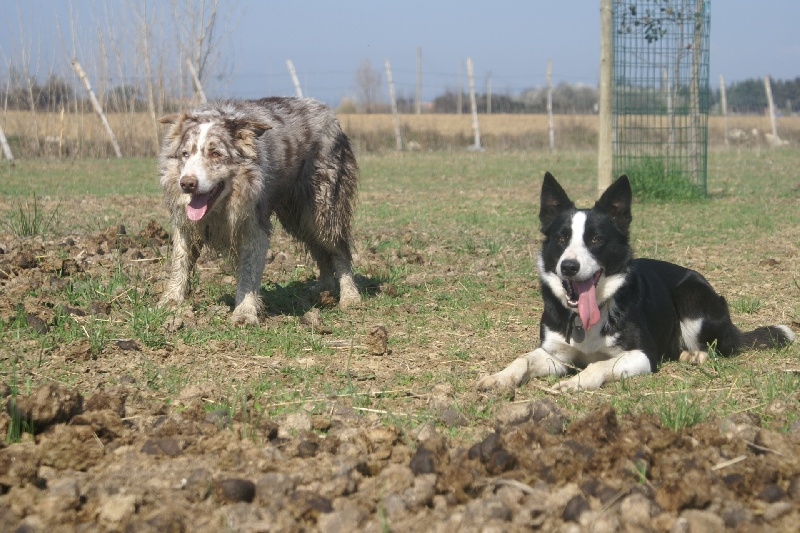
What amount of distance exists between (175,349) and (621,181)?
292 cm

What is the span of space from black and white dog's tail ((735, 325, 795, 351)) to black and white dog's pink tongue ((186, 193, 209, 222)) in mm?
3686

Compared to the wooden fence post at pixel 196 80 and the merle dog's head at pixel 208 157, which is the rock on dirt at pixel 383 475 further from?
the wooden fence post at pixel 196 80

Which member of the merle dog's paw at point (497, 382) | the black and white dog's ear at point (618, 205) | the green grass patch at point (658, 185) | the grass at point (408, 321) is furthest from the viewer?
the green grass patch at point (658, 185)

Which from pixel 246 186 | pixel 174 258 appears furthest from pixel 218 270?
pixel 246 186

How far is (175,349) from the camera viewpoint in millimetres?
5461

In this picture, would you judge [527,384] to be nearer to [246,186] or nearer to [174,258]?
[246,186]

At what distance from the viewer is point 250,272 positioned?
255 inches

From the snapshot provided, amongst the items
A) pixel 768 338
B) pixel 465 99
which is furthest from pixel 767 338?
pixel 465 99

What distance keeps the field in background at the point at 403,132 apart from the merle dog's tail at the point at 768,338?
56.9 ft

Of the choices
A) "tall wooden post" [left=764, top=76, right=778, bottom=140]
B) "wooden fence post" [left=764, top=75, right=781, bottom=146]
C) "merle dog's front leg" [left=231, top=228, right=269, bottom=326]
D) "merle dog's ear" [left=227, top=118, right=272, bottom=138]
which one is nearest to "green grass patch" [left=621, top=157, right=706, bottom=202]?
"merle dog's front leg" [left=231, top=228, right=269, bottom=326]

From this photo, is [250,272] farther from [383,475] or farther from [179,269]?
[383,475]

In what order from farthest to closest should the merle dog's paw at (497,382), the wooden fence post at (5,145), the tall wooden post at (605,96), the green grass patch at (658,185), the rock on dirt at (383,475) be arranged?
the wooden fence post at (5,145), the green grass patch at (658,185), the tall wooden post at (605,96), the merle dog's paw at (497,382), the rock on dirt at (383,475)

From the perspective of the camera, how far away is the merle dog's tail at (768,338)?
5.50 m

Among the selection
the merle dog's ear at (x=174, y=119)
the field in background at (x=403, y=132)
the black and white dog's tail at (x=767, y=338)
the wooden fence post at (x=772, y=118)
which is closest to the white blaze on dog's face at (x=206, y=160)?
the merle dog's ear at (x=174, y=119)
